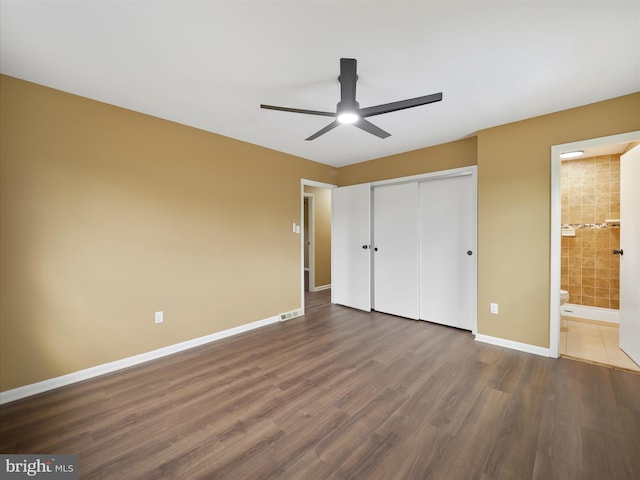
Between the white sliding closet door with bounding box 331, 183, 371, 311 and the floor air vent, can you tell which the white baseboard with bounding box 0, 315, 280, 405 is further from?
the white sliding closet door with bounding box 331, 183, 371, 311

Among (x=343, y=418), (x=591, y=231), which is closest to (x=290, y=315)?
(x=343, y=418)

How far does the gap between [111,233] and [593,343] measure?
5243 mm

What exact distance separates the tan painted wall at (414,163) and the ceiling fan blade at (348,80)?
2149 mm

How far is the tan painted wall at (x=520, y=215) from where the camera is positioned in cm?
262

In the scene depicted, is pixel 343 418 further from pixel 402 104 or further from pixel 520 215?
pixel 520 215

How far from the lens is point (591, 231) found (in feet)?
12.7

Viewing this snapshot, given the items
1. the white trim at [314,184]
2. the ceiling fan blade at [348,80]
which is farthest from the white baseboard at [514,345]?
the white trim at [314,184]

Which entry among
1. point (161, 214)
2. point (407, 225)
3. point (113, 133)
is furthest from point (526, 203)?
point (113, 133)

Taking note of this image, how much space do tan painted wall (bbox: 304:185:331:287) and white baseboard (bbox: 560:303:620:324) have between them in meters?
4.18

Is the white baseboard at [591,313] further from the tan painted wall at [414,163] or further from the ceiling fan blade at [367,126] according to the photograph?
the ceiling fan blade at [367,126]

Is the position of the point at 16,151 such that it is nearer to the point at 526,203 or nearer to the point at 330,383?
the point at 330,383

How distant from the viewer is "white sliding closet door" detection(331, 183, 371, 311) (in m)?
4.34

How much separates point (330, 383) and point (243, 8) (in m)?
2.67

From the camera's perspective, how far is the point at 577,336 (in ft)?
10.6
